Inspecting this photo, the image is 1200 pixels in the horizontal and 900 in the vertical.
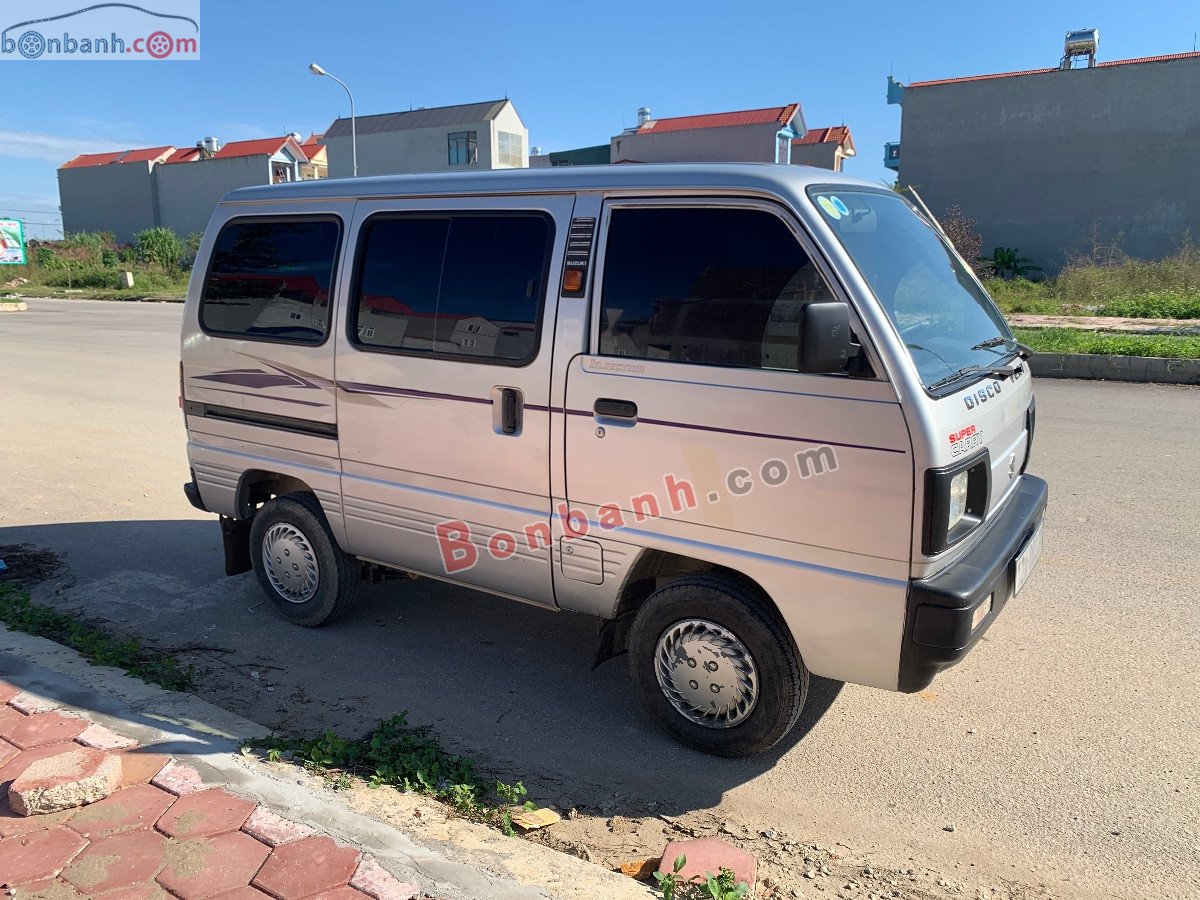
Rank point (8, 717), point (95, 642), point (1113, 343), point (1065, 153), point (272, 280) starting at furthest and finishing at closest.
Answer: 1. point (1065, 153)
2. point (1113, 343)
3. point (272, 280)
4. point (95, 642)
5. point (8, 717)

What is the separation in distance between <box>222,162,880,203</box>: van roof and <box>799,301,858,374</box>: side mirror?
57 cm

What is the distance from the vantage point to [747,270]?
3.36 meters

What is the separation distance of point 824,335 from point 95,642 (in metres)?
3.84

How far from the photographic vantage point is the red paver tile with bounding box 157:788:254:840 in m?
2.87

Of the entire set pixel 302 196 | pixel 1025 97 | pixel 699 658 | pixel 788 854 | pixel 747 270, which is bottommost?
pixel 788 854

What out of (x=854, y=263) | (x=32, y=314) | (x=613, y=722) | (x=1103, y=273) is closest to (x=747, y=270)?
(x=854, y=263)

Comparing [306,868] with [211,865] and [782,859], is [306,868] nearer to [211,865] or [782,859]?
[211,865]

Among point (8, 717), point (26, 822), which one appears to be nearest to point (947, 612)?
point (26, 822)

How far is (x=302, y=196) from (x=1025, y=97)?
34745 mm

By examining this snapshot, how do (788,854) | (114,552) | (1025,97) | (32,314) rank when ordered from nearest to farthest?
(788,854), (114,552), (32,314), (1025,97)

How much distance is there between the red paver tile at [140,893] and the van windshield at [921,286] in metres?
2.84

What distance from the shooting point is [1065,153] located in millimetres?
32344

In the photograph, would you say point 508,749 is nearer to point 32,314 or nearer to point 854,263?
point 854,263

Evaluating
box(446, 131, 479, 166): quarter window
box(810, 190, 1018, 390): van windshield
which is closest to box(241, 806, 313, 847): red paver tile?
box(810, 190, 1018, 390): van windshield
